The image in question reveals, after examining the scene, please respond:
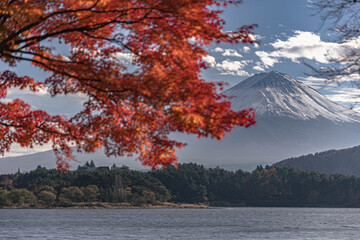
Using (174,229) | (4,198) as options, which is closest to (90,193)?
(4,198)

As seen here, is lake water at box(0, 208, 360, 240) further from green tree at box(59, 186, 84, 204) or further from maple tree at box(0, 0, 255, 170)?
maple tree at box(0, 0, 255, 170)

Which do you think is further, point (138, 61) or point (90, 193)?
point (90, 193)

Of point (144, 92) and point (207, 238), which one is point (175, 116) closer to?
point (144, 92)

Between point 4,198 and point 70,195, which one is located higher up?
point 70,195

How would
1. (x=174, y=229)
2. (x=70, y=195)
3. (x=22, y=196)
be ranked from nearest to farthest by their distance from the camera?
(x=174, y=229) → (x=70, y=195) → (x=22, y=196)

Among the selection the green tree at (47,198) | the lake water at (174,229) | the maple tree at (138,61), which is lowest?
the lake water at (174,229)

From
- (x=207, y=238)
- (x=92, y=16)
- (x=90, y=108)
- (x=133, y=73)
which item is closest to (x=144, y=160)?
(x=90, y=108)

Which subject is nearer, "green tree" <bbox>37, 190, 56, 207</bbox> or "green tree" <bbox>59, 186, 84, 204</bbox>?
"green tree" <bbox>59, 186, 84, 204</bbox>

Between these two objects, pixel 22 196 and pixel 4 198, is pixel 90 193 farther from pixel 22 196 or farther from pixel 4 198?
pixel 4 198

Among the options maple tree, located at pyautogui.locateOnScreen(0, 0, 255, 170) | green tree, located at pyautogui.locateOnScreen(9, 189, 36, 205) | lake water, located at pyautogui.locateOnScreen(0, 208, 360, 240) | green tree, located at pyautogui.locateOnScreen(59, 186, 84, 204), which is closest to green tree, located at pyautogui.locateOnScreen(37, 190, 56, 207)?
green tree, located at pyautogui.locateOnScreen(59, 186, 84, 204)

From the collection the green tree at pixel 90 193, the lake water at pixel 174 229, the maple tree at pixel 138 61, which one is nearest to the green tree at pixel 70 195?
the green tree at pixel 90 193

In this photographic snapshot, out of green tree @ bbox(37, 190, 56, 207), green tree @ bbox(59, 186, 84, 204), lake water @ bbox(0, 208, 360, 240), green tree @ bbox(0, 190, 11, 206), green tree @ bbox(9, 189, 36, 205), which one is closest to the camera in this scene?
lake water @ bbox(0, 208, 360, 240)

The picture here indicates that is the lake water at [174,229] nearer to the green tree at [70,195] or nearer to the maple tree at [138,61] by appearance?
the green tree at [70,195]

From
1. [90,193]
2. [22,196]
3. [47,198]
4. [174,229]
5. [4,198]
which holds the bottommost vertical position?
[174,229]
